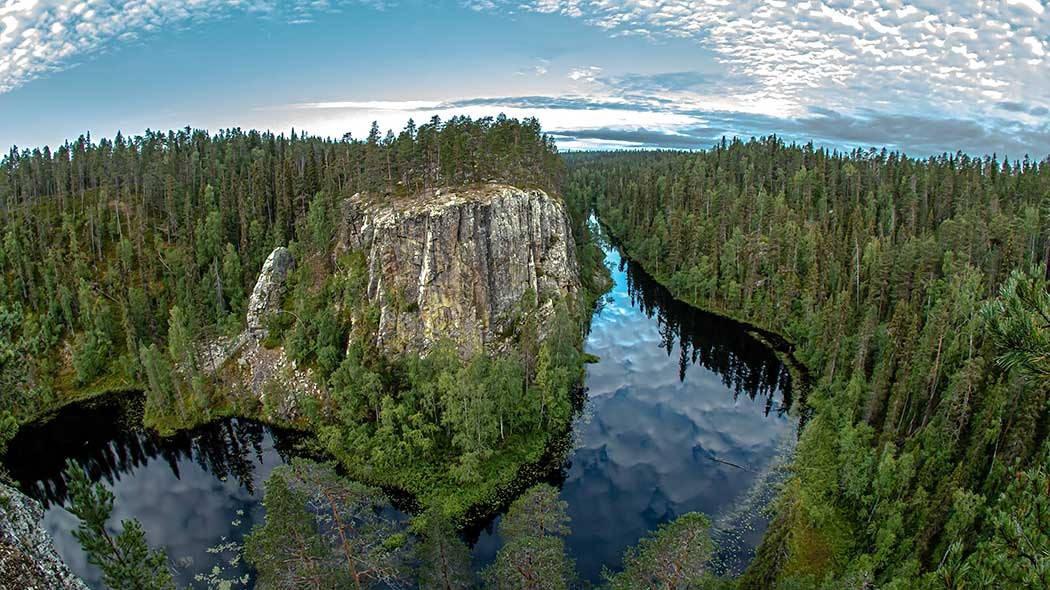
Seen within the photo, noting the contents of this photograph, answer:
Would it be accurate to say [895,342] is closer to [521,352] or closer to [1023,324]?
[521,352]

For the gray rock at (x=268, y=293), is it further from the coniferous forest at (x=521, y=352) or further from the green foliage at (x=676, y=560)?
the green foliage at (x=676, y=560)

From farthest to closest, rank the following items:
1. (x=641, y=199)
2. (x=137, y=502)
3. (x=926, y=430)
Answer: (x=641, y=199)
(x=137, y=502)
(x=926, y=430)

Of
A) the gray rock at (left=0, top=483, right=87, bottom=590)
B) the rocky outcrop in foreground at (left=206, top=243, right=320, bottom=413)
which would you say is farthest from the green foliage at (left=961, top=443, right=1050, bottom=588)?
the rocky outcrop in foreground at (left=206, top=243, right=320, bottom=413)

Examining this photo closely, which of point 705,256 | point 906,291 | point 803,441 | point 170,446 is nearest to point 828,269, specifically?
point 906,291

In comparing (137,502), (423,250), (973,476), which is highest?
(423,250)

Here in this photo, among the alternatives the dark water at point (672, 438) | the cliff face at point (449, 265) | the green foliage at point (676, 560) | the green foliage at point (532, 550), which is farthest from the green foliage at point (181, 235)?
the green foliage at point (676, 560)

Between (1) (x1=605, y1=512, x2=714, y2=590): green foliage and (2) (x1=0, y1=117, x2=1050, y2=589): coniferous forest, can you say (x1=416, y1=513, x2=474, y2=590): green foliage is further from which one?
(1) (x1=605, y1=512, x2=714, y2=590): green foliage

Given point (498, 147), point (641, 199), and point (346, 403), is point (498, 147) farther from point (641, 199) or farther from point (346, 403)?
point (641, 199)
